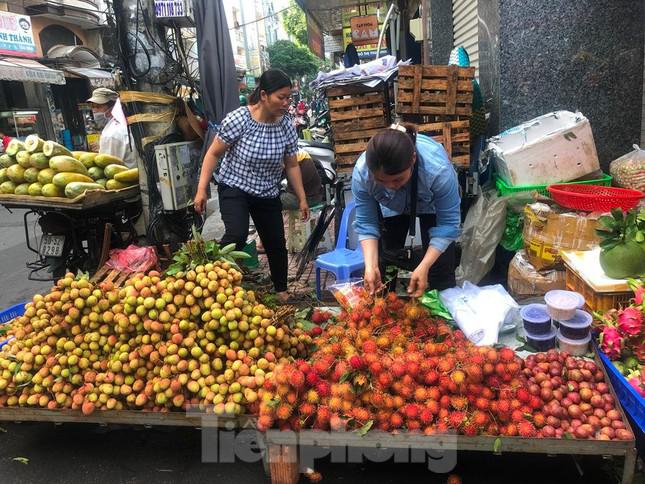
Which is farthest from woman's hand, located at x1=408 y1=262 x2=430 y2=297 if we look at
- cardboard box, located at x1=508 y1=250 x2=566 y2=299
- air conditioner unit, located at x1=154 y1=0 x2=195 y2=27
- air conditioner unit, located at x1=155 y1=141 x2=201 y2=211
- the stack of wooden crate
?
air conditioner unit, located at x1=154 y1=0 x2=195 y2=27

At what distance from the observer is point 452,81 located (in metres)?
4.39

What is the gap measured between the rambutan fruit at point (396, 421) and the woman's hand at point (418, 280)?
0.69 meters

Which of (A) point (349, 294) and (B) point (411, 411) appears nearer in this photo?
(B) point (411, 411)

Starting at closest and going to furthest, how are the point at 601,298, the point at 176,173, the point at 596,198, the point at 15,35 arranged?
the point at 601,298, the point at 596,198, the point at 176,173, the point at 15,35

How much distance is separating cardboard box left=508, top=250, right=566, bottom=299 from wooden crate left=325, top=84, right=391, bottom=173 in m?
1.80

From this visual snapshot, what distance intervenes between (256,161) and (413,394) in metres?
2.17

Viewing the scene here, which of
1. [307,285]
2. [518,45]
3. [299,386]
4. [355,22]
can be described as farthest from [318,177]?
[355,22]

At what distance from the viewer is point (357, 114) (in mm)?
4703

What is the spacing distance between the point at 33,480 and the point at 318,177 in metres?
3.73

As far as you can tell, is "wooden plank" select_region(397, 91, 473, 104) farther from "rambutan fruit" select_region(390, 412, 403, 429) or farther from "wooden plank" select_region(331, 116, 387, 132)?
"rambutan fruit" select_region(390, 412, 403, 429)

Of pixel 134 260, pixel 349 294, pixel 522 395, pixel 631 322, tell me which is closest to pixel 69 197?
pixel 134 260

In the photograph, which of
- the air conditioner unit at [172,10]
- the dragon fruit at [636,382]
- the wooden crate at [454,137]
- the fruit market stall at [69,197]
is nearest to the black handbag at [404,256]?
the dragon fruit at [636,382]

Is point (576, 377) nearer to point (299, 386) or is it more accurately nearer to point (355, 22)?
point (299, 386)

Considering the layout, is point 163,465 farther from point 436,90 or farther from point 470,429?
point 436,90
